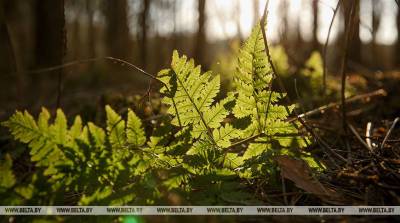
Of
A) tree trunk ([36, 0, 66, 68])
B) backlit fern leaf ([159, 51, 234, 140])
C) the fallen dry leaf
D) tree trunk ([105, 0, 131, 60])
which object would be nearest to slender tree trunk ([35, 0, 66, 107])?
tree trunk ([36, 0, 66, 68])

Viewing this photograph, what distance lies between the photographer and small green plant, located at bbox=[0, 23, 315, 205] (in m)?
1.17

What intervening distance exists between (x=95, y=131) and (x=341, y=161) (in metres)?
1.14

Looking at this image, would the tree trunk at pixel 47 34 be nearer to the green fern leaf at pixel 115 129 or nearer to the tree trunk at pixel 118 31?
the tree trunk at pixel 118 31

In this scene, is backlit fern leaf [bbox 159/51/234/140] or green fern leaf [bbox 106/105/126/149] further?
backlit fern leaf [bbox 159/51/234/140]

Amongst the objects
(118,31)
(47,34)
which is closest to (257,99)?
(47,34)

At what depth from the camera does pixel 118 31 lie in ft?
36.1

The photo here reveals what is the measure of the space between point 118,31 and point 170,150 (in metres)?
10.2

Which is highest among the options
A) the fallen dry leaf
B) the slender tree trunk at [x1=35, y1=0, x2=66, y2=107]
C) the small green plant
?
the slender tree trunk at [x1=35, y1=0, x2=66, y2=107]

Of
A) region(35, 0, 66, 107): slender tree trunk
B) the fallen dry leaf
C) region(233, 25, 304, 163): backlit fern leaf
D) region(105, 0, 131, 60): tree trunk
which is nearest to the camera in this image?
the fallen dry leaf

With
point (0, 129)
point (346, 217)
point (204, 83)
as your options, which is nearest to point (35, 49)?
point (0, 129)

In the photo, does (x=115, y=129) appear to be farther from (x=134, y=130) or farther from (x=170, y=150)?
(x=170, y=150)

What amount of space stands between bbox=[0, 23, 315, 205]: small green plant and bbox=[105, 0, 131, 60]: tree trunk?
8.18 metres

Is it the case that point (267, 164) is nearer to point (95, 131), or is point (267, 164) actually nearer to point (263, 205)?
point (263, 205)

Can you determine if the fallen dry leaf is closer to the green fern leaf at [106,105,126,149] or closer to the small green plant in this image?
the small green plant
